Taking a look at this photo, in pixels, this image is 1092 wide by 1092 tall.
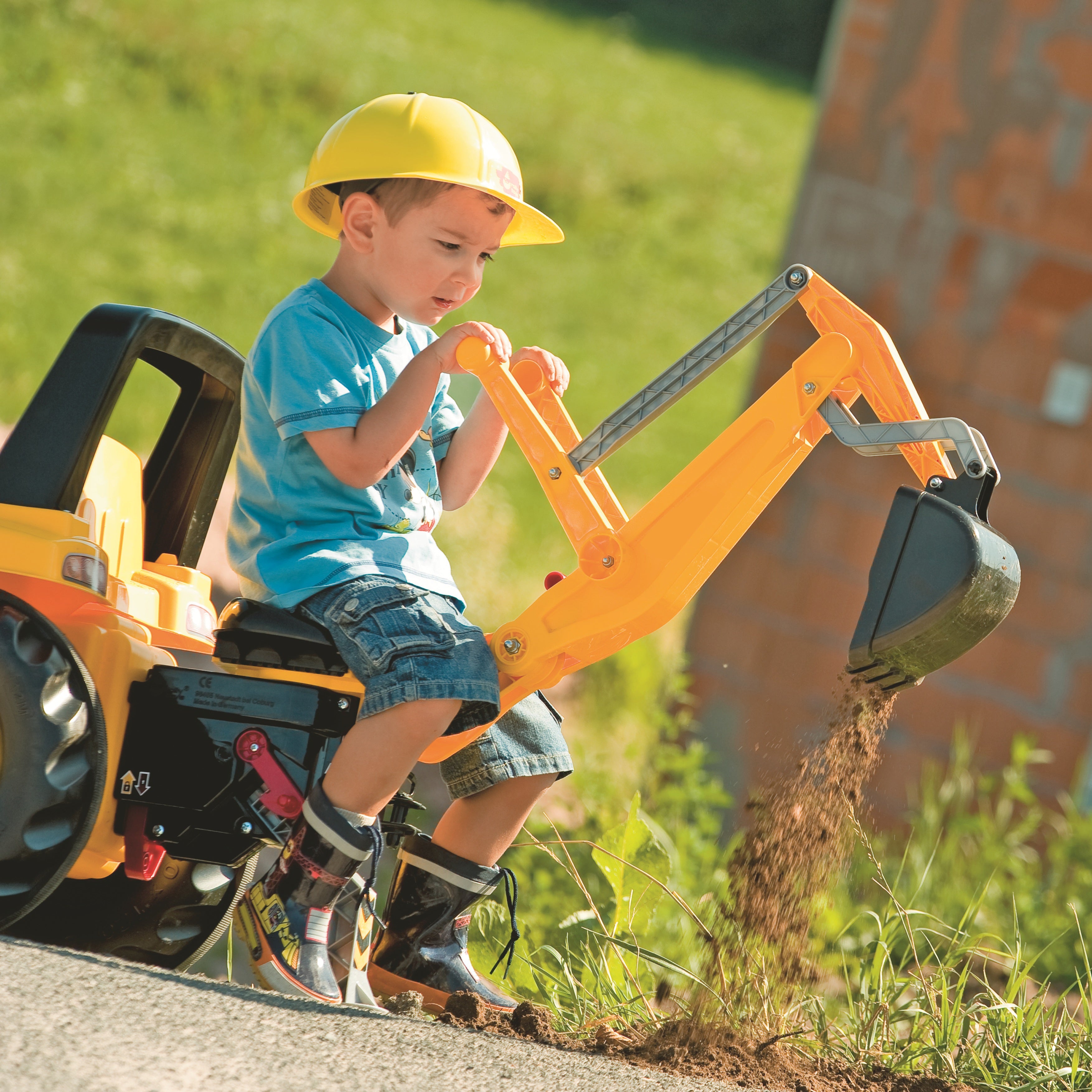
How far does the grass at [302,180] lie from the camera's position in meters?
10.9

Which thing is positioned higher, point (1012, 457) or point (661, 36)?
point (661, 36)

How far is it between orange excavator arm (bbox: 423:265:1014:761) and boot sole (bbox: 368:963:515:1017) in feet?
1.89

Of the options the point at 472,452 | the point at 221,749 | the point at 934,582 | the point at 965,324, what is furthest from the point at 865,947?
the point at 965,324

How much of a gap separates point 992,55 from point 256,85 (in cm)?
1254

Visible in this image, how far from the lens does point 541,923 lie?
3.47 meters

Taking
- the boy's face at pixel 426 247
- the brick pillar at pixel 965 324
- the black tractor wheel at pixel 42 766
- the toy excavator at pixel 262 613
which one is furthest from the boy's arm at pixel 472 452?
the brick pillar at pixel 965 324

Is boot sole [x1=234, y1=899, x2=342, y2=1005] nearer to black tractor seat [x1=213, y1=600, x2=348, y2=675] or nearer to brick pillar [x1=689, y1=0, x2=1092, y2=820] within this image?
black tractor seat [x1=213, y1=600, x2=348, y2=675]

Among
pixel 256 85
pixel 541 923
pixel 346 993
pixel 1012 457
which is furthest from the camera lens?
pixel 256 85

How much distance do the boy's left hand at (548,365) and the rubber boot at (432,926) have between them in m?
0.85

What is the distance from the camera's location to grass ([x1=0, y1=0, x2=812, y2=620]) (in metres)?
10.9

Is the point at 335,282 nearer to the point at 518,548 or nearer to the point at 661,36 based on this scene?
the point at 518,548

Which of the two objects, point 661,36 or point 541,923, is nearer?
point 541,923

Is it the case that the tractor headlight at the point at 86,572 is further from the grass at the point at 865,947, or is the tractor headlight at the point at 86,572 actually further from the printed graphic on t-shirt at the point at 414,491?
the grass at the point at 865,947

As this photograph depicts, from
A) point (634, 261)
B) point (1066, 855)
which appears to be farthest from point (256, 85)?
point (1066, 855)
